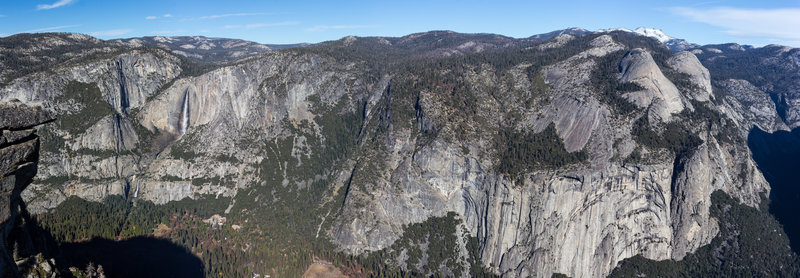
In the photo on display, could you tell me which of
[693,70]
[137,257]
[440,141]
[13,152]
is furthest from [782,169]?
[137,257]

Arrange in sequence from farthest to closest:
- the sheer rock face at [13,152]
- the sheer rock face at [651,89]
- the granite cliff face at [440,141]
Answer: the sheer rock face at [651,89] → the granite cliff face at [440,141] → the sheer rock face at [13,152]

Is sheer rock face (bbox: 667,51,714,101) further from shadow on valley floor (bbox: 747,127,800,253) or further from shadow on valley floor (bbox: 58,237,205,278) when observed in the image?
shadow on valley floor (bbox: 58,237,205,278)

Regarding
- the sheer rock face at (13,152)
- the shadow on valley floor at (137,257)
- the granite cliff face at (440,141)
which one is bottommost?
the shadow on valley floor at (137,257)

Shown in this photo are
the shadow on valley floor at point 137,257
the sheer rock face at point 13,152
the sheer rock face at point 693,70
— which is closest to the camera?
the sheer rock face at point 13,152

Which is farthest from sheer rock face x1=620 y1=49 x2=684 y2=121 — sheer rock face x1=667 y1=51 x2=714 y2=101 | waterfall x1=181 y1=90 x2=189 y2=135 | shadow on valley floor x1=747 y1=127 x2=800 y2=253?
waterfall x1=181 y1=90 x2=189 y2=135

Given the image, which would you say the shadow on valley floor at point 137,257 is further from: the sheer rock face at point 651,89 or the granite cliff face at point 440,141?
the sheer rock face at point 651,89

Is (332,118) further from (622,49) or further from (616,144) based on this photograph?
(622,49)

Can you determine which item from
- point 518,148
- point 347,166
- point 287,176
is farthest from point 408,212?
point 287,176

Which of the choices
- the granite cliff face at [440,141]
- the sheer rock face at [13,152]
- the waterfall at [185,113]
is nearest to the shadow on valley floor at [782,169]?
the granite cliff face at [440,141]

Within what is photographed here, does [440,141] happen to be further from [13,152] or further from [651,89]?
[13,152]
